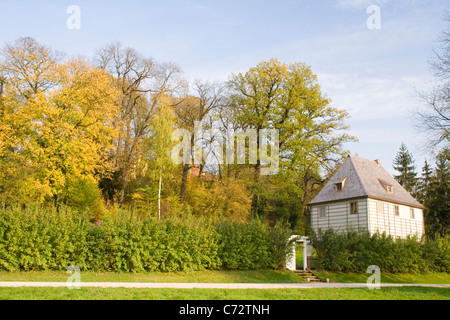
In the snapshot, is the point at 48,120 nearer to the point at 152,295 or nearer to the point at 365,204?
the point at 152,295

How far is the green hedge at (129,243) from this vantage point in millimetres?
18188

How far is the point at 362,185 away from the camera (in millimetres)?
31031

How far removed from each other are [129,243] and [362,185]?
740 inches

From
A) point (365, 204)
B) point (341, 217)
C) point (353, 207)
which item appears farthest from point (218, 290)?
point (341, 217)

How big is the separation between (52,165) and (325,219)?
2072cm

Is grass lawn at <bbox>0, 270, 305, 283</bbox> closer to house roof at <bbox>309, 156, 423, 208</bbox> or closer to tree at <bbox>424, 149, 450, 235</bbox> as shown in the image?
house roof at <bbox>309, 156, 423, 208</bbox>

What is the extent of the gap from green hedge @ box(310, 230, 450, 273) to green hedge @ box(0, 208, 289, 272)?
3.01m

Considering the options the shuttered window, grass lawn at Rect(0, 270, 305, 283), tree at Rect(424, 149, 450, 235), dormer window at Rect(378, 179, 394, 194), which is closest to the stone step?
grass lawn at Rect(0, 270, 305, 283)

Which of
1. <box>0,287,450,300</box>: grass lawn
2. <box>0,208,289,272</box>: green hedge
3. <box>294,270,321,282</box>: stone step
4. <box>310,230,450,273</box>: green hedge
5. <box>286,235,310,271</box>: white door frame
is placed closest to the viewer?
<box>0,287,450,300</box>: grass lawn

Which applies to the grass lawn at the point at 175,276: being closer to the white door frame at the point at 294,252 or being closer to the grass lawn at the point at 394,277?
the white door frame at the point at 294,252

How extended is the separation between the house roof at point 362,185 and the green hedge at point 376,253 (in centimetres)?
443

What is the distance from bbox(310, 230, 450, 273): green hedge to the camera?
24891mm
